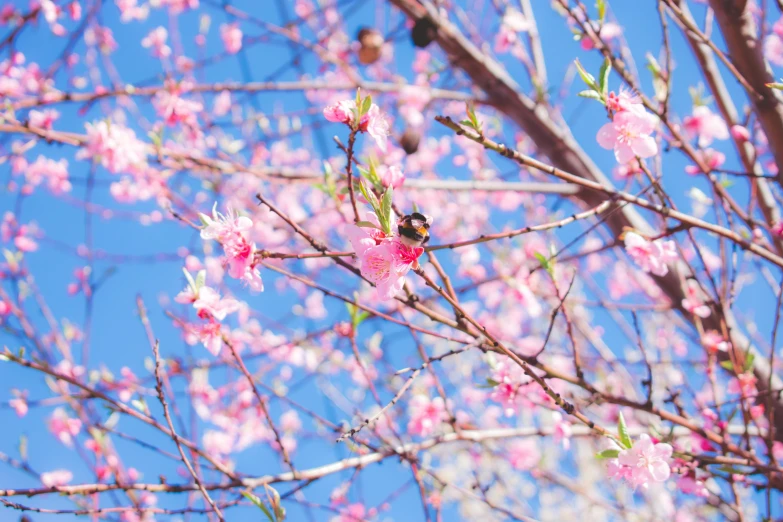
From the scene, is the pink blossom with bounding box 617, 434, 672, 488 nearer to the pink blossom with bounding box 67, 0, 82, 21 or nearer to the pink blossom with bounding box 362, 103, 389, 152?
the pink blossom with bounding box 362, 103, 389, 152

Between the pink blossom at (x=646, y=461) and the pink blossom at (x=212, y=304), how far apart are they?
4.05ft

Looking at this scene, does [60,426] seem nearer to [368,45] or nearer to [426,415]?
[426,415]

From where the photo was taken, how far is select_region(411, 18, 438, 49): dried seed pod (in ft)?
9.64

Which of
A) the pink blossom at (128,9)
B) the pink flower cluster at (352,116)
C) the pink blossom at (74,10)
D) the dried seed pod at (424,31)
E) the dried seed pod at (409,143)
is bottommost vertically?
the pink flower cluster at (352,116)

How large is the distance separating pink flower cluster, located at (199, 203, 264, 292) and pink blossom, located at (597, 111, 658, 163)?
3.42ft

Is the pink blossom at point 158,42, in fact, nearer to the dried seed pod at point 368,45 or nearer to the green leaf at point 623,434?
the dried seed pod at point 368,45

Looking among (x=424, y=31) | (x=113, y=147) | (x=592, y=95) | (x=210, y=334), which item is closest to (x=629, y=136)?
(x=592, y=95)

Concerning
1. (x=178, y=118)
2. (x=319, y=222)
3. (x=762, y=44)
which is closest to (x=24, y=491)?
(x=178, y=118)

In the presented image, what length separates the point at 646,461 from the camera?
1.40m

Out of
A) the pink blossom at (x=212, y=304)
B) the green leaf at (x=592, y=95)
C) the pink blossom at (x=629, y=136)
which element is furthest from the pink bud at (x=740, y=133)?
the pink blossom at (x=212, y=304)

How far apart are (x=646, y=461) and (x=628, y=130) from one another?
944mm

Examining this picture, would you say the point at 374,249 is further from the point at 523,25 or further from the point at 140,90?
the point at 523,25

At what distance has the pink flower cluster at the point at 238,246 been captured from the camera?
125cm

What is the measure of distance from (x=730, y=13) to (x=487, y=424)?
21.0 feet
